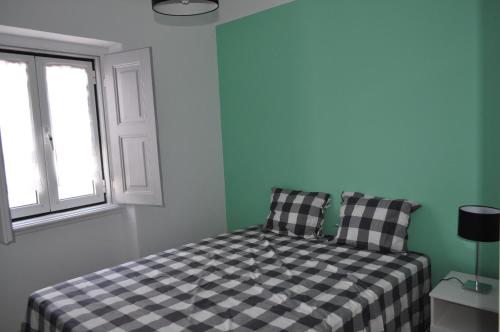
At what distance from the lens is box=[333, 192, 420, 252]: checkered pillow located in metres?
2.48

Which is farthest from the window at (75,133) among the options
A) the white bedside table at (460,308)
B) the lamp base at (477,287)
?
the lamp base at (477,287)

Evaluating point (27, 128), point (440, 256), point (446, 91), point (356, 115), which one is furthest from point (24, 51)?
point (440, 256)

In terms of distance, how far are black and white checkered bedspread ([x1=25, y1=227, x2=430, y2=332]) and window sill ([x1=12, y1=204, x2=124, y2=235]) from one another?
693 millimetres

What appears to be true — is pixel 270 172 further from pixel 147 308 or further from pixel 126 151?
pixel 147 308

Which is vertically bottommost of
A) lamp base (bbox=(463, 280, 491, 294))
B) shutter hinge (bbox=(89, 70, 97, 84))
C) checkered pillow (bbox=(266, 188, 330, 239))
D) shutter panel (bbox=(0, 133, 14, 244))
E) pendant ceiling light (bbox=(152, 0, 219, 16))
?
lamp base (bbox=(463, 280, 491, 294))

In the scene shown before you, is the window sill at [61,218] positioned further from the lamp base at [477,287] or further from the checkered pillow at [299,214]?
the lamp base at [477,287]

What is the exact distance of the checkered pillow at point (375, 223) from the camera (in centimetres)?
248

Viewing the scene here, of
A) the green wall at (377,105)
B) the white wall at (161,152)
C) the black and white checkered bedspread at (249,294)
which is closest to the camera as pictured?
the black and white checkered bedspread at (249,294)

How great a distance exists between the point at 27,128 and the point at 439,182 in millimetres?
2898

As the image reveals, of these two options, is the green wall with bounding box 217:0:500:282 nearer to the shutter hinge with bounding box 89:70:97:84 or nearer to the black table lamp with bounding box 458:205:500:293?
the black table lamp with bounding box 458:205:500:293

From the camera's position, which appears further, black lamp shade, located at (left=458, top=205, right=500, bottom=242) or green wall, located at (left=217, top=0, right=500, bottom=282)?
green wall, located at (left=217, top=0, right=500, bottom=282)

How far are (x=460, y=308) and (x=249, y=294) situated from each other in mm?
1282

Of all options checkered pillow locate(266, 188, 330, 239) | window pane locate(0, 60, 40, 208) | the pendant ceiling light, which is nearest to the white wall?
window pane locate(0, 60, 40, 208)

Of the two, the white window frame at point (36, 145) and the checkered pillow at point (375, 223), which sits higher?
the white window frame at point (36, 145)
